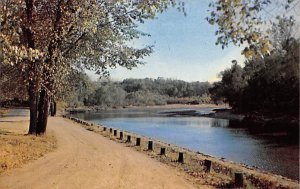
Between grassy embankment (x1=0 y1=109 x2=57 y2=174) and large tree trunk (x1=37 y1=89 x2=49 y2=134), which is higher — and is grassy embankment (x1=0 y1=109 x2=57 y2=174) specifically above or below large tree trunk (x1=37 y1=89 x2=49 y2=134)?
below

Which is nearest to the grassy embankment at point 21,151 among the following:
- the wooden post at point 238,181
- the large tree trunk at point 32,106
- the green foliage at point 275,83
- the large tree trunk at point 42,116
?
the large tree trunk at point 32,106

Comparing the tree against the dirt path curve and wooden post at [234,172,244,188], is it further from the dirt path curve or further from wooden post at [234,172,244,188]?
wooden post at [234,172,244,188]

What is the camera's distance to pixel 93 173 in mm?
15961

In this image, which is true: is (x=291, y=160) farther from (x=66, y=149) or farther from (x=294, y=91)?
(x=294, y=91)

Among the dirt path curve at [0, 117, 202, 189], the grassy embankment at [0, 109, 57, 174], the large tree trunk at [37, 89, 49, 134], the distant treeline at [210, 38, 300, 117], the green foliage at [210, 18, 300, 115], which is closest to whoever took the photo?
the dirt path curve at [0, 117, 202, 189]

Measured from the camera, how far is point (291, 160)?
28.5 m

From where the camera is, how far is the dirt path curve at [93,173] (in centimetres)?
1390

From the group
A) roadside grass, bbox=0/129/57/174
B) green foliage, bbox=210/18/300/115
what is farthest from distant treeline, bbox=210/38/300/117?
roadside grass, bbox=0/129/57/174

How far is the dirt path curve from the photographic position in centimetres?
1390

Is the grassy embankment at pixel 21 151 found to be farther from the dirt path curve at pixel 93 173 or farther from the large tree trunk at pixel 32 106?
the large tree trunk at pixel 32 106

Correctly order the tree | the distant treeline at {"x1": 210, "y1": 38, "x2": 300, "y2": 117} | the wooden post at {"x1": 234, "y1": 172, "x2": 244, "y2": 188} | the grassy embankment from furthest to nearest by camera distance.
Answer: the distant treeline at {"x1": 210, "y1": 38, "x2": 300, "y2": 117}
the tree
the grassy embankment
the wooden post at {"x1": 234, "y1": 172, "x2": 244, "y2": 188}

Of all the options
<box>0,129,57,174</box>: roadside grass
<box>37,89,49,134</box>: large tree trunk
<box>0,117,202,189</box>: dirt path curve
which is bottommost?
<box>0,117,202,189</box>: dirt path curve

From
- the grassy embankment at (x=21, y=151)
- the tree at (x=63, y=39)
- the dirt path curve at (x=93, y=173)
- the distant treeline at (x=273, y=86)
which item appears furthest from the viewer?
the distant treeline at (x=273, y=86)

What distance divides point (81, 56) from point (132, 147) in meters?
7.95
